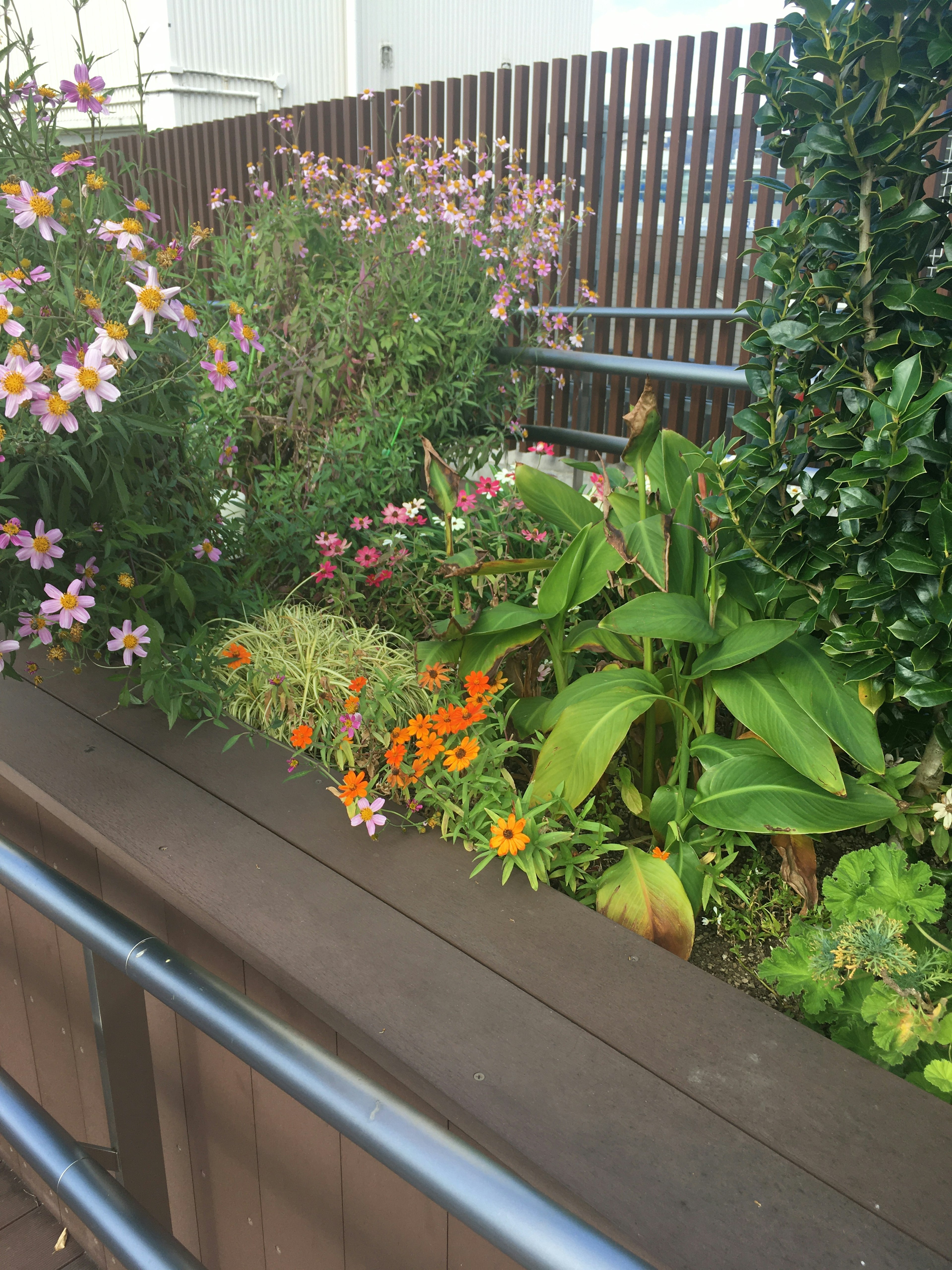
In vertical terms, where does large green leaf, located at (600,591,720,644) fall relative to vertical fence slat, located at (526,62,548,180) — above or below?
below

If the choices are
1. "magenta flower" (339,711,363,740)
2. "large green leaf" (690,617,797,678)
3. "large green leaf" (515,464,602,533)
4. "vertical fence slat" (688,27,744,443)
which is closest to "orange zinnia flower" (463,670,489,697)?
"magenta flower" (339,711,363,740)

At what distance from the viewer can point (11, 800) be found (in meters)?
1.75

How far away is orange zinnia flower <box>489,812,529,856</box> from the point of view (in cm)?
120

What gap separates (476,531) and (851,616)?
90cm

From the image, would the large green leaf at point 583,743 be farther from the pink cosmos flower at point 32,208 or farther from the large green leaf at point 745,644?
the pink cosmos flower at point 32,208

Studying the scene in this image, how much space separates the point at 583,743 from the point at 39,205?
1.02 meters

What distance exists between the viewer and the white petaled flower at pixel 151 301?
1.18 metres

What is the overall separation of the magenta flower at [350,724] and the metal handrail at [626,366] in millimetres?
1249

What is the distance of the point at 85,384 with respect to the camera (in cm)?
116

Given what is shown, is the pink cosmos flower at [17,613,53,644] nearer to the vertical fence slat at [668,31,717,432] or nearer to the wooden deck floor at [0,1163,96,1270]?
the wooden deck floor at [0,1163,96,1270]

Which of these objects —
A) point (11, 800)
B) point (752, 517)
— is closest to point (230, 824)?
Answer: point (11, 800)

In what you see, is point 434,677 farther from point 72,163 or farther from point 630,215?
point 630,215

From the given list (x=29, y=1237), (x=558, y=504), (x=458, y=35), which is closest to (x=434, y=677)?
(x=558, y=504)

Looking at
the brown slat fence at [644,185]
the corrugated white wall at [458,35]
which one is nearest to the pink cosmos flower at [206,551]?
the brown slat fence at [644,185]
